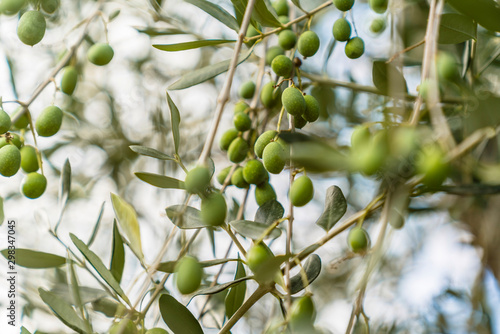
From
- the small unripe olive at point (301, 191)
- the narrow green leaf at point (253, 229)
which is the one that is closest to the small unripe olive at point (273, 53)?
the small unripe olive at point (301, 191)

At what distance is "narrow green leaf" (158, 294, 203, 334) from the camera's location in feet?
2.48

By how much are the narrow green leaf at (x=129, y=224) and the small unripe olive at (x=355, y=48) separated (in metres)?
0.53

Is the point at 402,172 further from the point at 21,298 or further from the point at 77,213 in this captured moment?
the point at 77,213

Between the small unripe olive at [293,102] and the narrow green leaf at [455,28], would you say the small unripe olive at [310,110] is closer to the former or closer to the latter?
the small unripe olive at [293,102]

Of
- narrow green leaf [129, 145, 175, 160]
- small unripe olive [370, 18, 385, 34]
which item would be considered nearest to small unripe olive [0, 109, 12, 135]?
narrow green leaf [129, 145, 175, 160]

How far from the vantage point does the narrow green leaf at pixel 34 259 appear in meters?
0.91

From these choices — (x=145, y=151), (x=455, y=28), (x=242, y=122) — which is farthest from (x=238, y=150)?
(x=455, y=28)

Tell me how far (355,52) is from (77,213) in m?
1.66

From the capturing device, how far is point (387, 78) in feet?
2.94

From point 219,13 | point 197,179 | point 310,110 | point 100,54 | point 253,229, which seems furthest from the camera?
point 100,54

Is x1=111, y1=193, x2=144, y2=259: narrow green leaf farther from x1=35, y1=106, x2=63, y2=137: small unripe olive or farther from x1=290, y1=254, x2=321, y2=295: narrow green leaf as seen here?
x1=290, y1=254, x2=321, y2=295: narrow green leaf

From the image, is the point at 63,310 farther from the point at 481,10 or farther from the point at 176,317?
the point at 481,10

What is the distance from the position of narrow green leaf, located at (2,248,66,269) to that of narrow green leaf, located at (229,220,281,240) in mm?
452

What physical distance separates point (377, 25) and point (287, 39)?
370 millimetres
